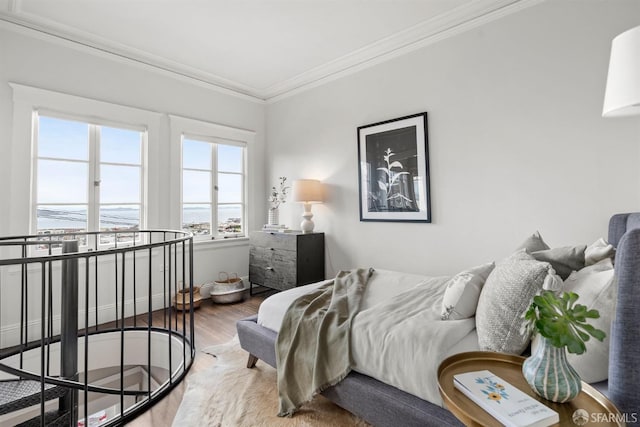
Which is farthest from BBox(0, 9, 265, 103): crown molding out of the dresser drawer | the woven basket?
the woven basket

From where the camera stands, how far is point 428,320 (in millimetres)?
1568

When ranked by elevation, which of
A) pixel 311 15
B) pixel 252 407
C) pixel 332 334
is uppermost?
pixel 311 15

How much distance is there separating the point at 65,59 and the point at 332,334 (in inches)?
142

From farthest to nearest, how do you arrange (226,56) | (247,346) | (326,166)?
(326,166) < (226,56) < (247,346)

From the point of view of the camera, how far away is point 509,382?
1.00 m

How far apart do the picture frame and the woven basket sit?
1.79m

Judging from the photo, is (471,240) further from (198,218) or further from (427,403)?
(198,218)

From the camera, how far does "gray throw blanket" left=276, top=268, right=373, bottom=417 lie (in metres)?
1.60

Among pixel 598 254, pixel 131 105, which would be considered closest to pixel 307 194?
pixel 131 105

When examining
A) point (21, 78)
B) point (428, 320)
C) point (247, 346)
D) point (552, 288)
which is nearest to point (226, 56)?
point (21, 78)

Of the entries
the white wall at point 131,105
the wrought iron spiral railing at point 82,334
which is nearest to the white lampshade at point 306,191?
the white wall at point 131,105

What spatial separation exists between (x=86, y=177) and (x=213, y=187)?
1.39 metres

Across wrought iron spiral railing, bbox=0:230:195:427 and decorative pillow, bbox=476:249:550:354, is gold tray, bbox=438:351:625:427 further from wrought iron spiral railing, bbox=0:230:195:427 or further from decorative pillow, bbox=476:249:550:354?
wrought iron spiral railing, bbox=0:230:195:427

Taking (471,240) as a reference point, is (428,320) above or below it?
below
